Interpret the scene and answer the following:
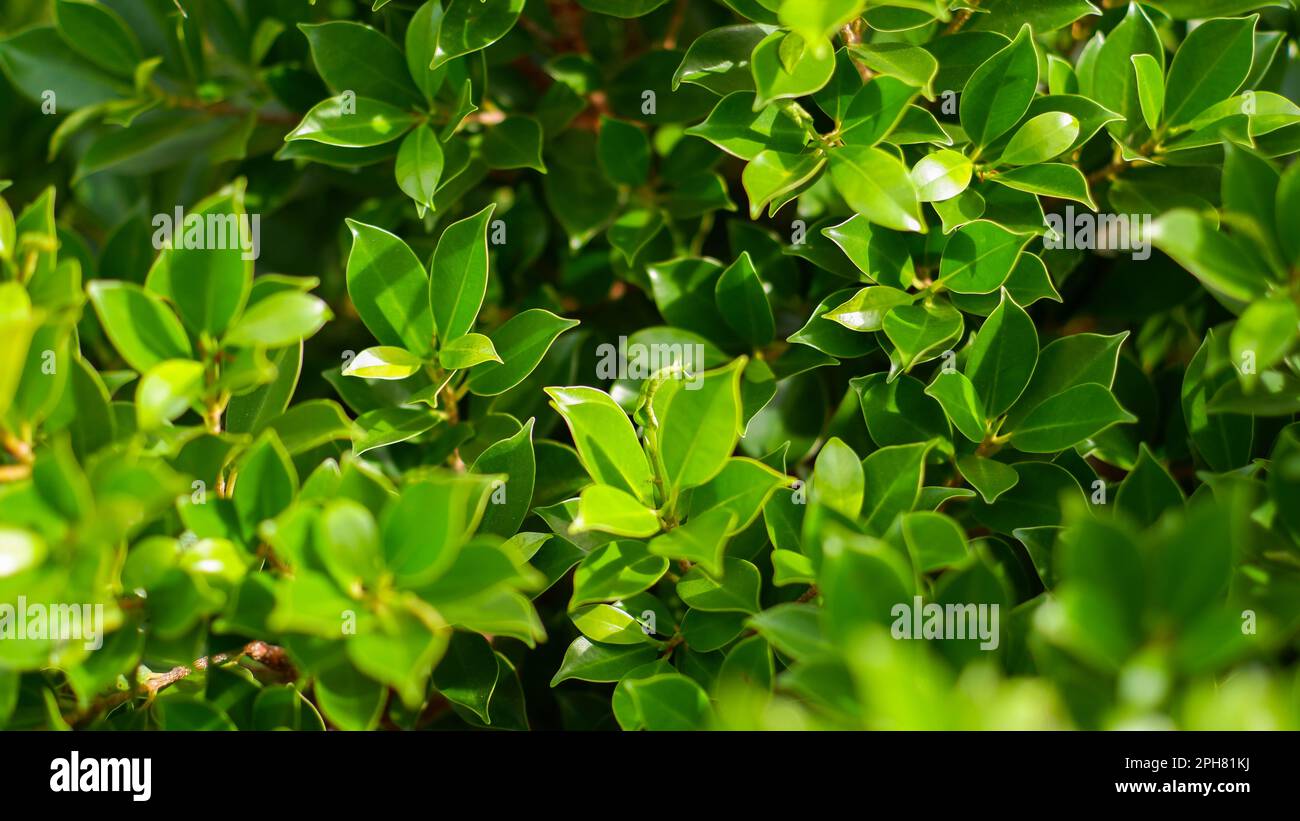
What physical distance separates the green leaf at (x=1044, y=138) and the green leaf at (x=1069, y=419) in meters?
0.20

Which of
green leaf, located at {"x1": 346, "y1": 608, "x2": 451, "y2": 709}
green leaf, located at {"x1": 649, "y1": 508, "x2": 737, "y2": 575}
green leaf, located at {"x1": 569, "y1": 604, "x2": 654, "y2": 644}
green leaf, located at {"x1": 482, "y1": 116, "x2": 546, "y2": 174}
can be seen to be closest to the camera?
green leaf, located at {"x1": 346, "y1": 608, "x2": 451, "y2": 709}

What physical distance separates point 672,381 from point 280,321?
28cm

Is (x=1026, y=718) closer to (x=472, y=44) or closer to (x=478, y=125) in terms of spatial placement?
(x=472, y=44)

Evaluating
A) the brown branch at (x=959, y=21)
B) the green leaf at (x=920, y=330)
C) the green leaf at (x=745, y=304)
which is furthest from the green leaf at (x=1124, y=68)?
the green leaf at (x=745, y=304)

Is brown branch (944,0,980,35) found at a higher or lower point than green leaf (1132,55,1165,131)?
higher

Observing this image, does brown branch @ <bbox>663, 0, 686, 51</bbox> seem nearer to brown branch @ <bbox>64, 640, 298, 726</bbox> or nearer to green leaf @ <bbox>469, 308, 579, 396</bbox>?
green leaf @ <bbox>469, 308, 579, 396</bbox>

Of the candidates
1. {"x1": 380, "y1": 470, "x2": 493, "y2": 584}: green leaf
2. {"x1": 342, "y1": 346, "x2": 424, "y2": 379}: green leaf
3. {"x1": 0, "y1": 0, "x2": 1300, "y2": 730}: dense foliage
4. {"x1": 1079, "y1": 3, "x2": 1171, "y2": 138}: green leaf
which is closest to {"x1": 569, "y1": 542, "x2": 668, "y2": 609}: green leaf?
{"x1": 0, "y1": 0, "x2": 1300, "y2": 730}: dense foliage

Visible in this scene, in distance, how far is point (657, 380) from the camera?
82cm

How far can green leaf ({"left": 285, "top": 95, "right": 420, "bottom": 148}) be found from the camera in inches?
36.2

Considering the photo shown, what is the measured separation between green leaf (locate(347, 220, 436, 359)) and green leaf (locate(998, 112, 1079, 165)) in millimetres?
517

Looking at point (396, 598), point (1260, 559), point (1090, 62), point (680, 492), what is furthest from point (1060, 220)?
point (396, 598)

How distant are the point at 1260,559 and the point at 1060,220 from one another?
0.40m

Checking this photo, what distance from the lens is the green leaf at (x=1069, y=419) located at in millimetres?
791

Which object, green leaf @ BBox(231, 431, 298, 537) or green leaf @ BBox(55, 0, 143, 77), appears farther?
green leaf @ BBox(55, 0, 143, 77)
